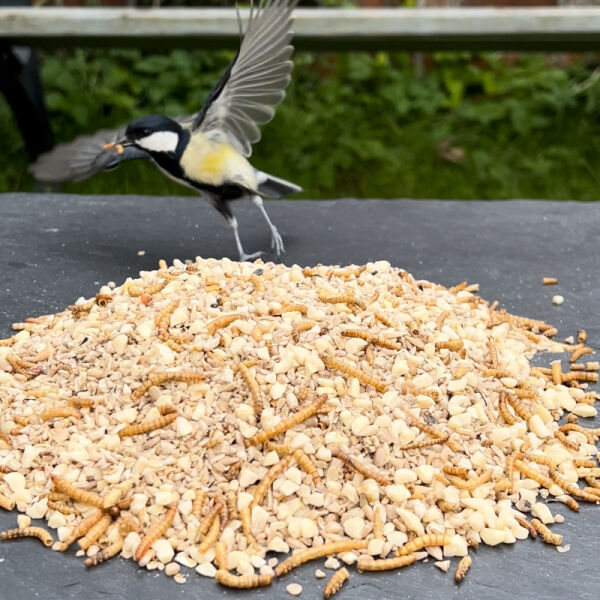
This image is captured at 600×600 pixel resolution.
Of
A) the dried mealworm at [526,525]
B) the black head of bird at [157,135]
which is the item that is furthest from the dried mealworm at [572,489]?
the black head of bird at [157,135]

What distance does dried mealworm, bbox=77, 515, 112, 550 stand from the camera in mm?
1211

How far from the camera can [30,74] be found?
3.33 meters

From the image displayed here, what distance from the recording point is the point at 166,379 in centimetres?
140

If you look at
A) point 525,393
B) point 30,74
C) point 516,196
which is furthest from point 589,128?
point 525,393

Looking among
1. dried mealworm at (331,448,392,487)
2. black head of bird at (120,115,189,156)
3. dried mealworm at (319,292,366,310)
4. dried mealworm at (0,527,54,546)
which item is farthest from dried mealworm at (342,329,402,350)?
black head of bird at (120,115,189,156)

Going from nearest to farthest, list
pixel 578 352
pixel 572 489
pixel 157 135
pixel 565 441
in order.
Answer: pixel 572 489 < pixel 565 441 < pixel 578 352 < pixel 157 135

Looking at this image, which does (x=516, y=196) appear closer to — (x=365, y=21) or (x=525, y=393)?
(x=365, y=21)

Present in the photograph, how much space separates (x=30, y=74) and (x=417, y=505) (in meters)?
2.60

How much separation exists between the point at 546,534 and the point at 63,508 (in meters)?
0.67

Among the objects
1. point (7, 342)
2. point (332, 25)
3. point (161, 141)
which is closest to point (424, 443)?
point (7, 342)

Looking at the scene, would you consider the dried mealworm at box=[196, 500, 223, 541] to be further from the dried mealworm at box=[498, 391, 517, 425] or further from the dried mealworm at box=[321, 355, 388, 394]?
the dried mealworm at box=[498, 391, 517, 425]

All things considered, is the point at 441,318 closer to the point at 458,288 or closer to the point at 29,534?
the point at 458,288

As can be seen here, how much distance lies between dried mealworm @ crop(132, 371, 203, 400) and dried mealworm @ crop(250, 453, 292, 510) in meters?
0.20

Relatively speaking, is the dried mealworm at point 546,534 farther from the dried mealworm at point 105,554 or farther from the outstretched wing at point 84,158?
the outstretched wing at point 84,158
